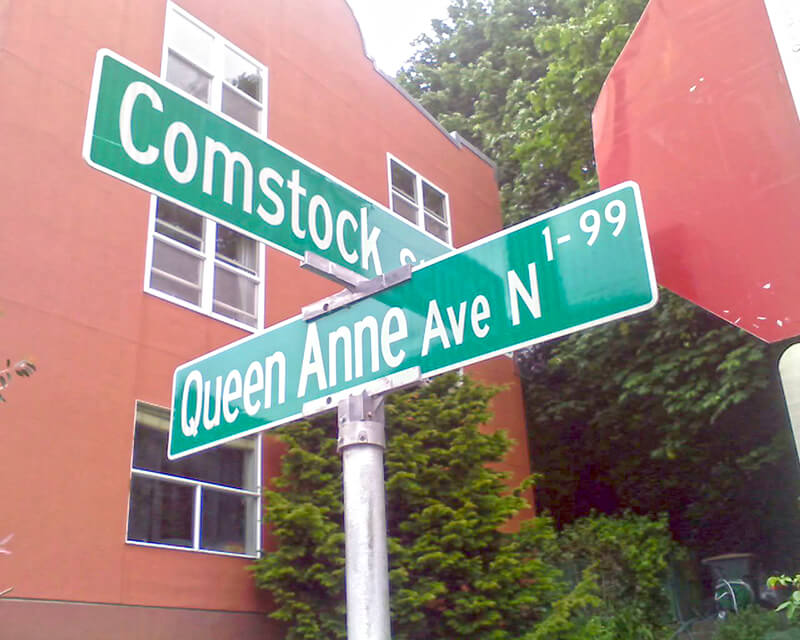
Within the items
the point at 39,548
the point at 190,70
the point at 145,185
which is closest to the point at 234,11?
the point at 190,70

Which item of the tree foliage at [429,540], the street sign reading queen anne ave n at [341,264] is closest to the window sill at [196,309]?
the tree foliage at [429,540]

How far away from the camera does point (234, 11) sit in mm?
13242

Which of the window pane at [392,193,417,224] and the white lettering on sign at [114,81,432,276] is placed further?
the window pane at [392,193,417,224]

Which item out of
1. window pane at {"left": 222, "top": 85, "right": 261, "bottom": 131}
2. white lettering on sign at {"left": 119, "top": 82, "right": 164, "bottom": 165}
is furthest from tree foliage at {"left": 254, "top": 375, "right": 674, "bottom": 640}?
white lettering on sign at {"left": 119, "top": 82, "right": 164, "bottom": 165}

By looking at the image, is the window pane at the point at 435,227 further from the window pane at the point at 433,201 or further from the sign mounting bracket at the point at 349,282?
the sign mounting bracket at the point at 349,282

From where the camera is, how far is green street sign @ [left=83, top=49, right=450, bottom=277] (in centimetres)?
295

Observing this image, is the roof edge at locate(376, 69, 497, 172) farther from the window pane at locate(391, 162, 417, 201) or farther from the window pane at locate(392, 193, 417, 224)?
the window pane at locate(392, 193, 417, 224)

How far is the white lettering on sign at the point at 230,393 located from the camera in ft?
11.4

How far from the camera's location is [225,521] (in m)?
10.5

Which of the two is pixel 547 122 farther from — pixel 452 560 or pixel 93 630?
pixel 93 630

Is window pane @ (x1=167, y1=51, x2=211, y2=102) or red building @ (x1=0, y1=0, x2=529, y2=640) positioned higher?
window pane @ (x1=167, y1=51, x2=211, y2=102)

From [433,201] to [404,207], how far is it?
44.8 inches

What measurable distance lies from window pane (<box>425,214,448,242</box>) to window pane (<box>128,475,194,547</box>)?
25.3 feet

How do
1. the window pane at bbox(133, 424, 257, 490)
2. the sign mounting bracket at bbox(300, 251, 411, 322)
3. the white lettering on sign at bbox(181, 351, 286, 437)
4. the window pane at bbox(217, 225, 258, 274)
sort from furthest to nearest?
the window pane at bbox(217, 225, 258, 274)
the window pane at bbox(133, 424, 257, 490)
the white lettering on sign at bbox(181, 351, 286, 437)
the sign mounting bracket at bbox(300, 251, 411, 322)
